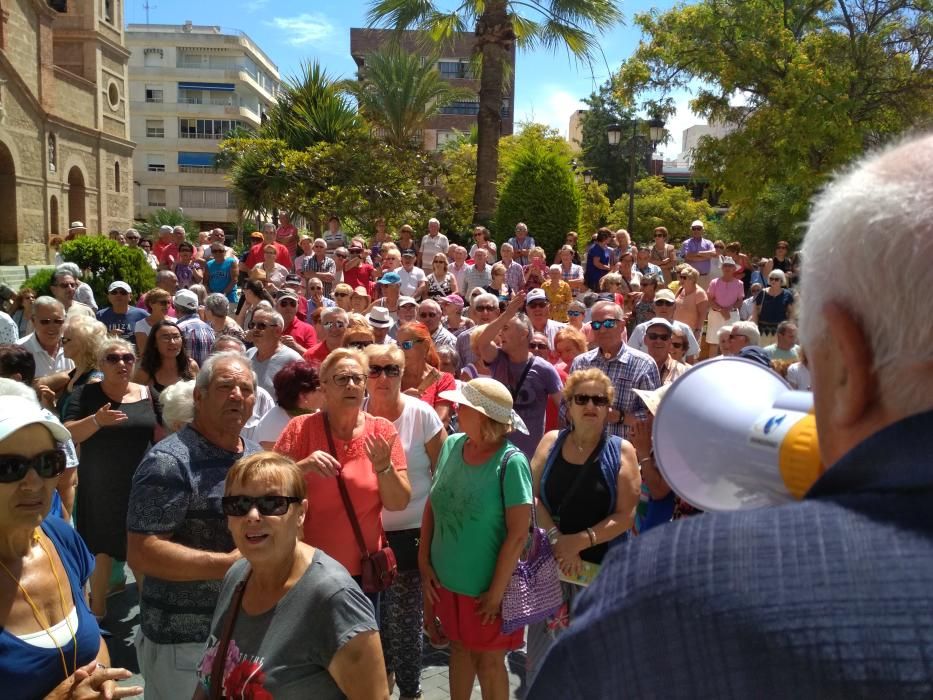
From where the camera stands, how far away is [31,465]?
8.77 ft

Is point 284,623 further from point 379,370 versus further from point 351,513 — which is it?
point 379,370

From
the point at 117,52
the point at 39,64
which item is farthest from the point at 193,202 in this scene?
the point at 39,64

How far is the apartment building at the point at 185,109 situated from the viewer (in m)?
79.2

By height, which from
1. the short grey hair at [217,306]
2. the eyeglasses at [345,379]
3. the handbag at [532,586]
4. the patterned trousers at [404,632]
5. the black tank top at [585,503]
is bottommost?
the patterned trousers at [404,632]

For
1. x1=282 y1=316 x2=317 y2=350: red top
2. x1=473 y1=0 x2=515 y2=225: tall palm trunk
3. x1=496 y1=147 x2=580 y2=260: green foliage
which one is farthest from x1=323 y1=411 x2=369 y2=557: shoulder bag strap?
x1=496 y1=147 x2=580 y2=260: green foliage

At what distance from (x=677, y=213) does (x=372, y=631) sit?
1644 inches

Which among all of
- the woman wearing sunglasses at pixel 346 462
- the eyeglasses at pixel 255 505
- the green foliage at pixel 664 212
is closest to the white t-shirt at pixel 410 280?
the woman wearing sunglasses at pixel 346 462

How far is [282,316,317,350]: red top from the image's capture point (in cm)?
772

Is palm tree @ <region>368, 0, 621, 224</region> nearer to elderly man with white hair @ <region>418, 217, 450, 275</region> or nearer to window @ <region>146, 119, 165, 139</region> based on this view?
elderly man with white hair @ <region>418, 217, 450, 275</region>

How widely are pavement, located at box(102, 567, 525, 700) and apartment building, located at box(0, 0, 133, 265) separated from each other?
1350 inches

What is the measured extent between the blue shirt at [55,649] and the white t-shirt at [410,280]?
27.7ft

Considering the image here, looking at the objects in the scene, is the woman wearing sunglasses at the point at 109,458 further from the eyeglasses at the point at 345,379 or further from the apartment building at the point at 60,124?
the apartment building at the point at 60,124

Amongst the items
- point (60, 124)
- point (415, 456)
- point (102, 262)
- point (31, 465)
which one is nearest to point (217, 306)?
point (415, 456)

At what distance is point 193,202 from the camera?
79.6m
